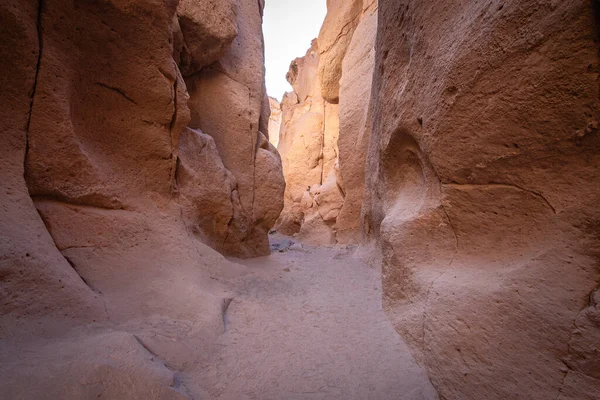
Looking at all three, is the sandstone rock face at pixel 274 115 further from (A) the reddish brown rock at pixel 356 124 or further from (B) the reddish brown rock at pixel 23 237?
(B) the reddish brown rock at pixel 23 237

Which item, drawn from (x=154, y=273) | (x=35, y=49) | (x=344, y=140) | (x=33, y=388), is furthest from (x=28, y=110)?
(x=344, y=140)

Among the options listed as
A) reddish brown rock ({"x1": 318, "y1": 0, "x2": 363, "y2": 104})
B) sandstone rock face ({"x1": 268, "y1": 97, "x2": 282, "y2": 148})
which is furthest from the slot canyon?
sandstone rock face ({"x1": 268, "y1": 97, "x2": 282, "y2": 148})

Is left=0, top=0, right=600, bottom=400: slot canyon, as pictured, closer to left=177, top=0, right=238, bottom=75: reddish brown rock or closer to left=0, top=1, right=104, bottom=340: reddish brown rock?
left=0, top=1, right=104, bottom=340: reddish brown rock

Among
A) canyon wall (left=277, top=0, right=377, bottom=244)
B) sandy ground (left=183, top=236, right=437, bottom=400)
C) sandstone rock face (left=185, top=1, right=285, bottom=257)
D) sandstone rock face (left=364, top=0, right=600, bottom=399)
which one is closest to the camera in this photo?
sandstone rock face (left=364, top=0, right=600, bottom=399)

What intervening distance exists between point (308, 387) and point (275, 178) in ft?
13.3

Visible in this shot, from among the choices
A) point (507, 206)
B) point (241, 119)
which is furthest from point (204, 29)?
point (507, 206)

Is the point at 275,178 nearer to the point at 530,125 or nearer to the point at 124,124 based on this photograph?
the point at 124,124

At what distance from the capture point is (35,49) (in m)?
2.08

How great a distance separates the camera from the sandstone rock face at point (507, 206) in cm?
118

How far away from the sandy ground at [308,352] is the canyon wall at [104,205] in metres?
0.21

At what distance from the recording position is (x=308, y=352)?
190 centimetres

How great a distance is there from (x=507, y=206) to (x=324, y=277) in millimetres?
2732

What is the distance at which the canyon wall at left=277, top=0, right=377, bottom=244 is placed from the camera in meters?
7.55

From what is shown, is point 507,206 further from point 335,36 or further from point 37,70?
point 335,36
